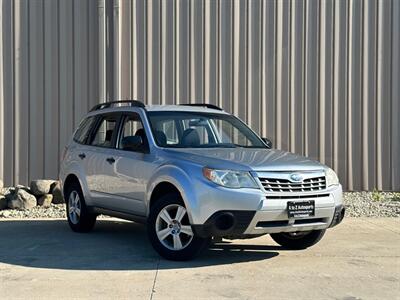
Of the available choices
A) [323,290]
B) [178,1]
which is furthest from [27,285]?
[178,1]

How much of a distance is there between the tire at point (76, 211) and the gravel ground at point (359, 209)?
1.76 metres

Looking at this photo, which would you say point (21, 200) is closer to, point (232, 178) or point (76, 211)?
point (76, 211)

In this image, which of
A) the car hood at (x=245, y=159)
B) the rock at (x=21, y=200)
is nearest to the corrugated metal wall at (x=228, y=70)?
the rock at (x=21, y=200)

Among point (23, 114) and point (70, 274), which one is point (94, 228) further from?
point (23, 114)

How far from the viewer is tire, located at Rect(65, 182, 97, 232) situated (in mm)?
9133

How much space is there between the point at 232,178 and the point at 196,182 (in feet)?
1.29

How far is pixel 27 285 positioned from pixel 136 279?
1084mm

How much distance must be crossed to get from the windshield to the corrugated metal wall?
507cm

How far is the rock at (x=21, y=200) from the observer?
11602mm

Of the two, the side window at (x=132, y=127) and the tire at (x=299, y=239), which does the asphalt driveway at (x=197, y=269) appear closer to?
the tire at (x=299, y=239)

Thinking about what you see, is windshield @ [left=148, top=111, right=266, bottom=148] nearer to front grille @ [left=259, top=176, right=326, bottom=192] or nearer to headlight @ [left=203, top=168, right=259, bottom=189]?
headlight @ [left=203, top=168, right=259, bottom=189]

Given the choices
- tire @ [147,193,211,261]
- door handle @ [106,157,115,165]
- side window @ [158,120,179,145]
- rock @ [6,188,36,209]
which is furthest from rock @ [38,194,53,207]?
tire @ [147,193,211,261]

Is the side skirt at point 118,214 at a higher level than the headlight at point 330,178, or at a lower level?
lower

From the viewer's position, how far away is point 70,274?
21.7 ft
